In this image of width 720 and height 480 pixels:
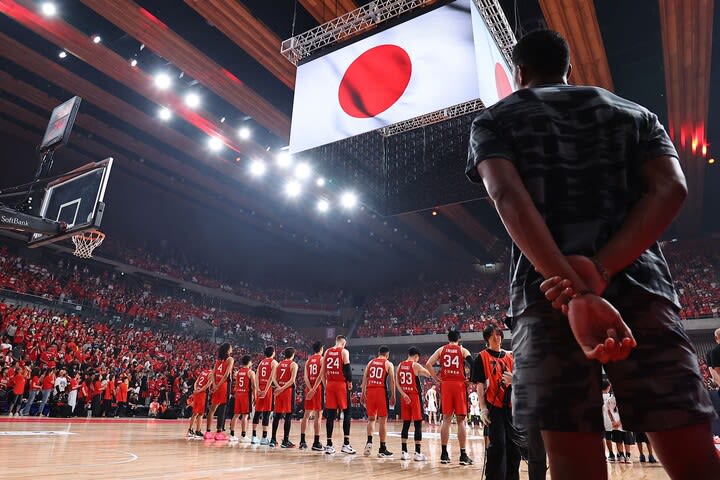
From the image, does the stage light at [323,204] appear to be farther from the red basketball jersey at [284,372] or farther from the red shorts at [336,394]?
the red shorts at [336,394]

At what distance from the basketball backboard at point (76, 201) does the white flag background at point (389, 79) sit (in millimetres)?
4222

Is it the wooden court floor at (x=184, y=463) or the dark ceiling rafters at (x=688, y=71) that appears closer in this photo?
→ the wooden court floor at (x=184, y=463)

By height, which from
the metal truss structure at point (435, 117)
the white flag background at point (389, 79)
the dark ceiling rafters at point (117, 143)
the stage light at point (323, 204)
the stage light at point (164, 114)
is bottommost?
the white flag background at point (389, 79)

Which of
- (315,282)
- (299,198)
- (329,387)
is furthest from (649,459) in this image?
(315,282)

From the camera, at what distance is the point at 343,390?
24.9ft

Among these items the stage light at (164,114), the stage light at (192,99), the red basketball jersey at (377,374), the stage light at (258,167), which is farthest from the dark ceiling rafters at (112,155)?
the red basketball jersey at (377,374)

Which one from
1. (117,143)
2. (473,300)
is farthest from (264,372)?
(473,300)

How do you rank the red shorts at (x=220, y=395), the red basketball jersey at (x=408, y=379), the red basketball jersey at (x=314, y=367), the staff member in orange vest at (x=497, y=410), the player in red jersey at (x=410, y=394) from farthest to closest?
the red shorts at (x=220, y=395) → the red basketball jersey at (x=314, y=367) → the red basketball jersey at (x=408, y=379) → the player in red jersey at (x=410, y=394) → the staff member in orange vest at (x=497, y=410)

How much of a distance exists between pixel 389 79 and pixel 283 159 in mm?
9638

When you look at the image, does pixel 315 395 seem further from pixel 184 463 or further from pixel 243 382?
pixel 184 463

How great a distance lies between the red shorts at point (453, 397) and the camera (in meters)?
6.70

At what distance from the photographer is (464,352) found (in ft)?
21.6

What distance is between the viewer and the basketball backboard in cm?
787

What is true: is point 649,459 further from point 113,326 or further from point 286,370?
point 113,326
